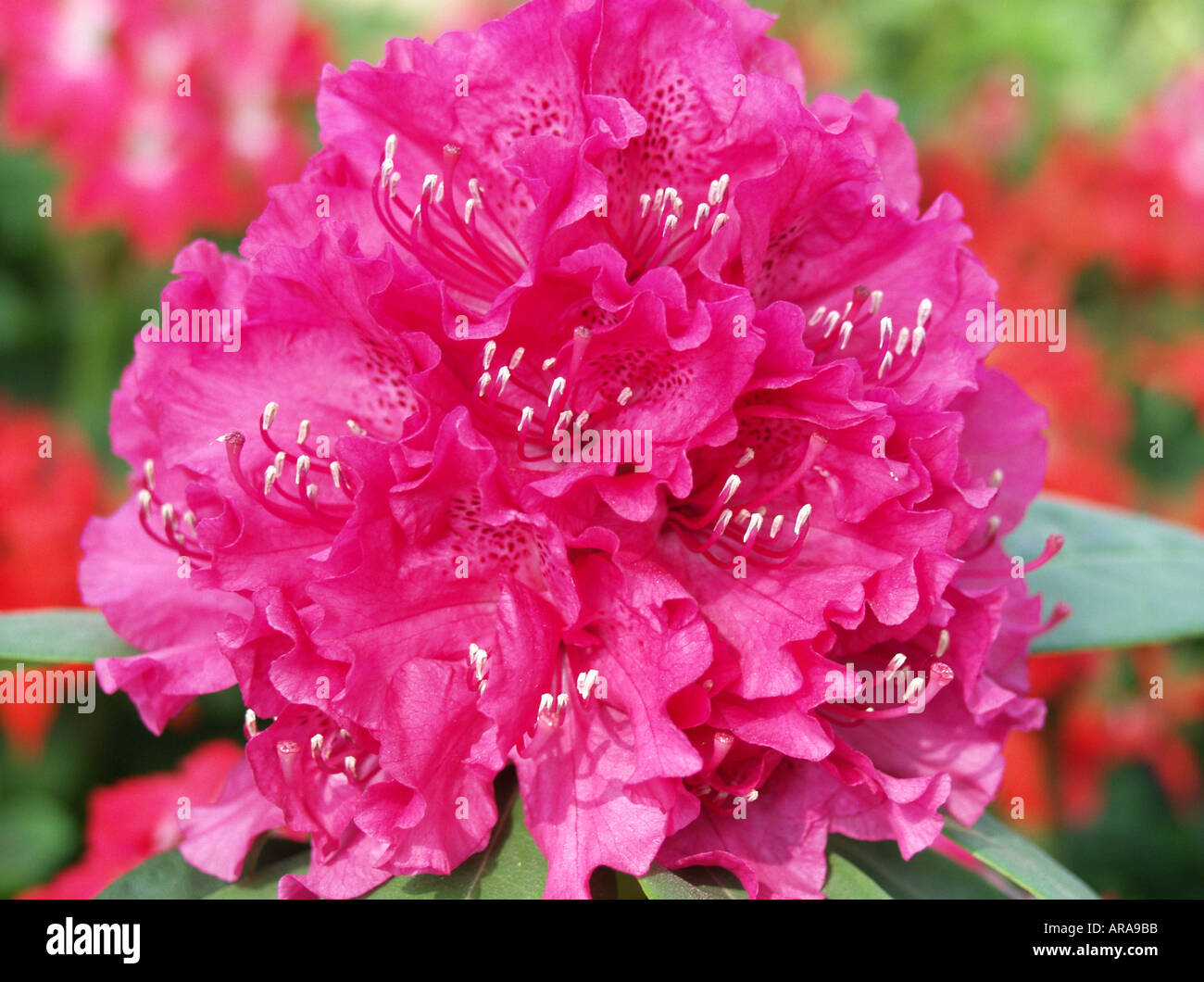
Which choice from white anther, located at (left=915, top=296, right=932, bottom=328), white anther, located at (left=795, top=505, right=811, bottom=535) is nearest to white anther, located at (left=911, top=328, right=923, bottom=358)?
white anther, located at (left=915, top=296, right=932, bottom=328)

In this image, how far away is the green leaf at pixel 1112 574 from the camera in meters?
1.35

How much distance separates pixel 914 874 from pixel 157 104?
6.45 ft

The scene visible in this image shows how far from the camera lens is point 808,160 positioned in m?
0.99

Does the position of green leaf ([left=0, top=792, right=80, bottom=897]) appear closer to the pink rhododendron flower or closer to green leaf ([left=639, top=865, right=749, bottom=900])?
the pink rhododendron flower

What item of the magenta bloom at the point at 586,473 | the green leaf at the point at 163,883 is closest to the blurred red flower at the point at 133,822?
the green leaf at the point at 163,883

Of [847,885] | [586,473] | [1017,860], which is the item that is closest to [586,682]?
[586,473]

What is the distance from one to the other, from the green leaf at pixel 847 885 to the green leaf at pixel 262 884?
0.46 m

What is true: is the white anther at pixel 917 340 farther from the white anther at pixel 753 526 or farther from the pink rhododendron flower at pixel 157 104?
the pink rhododendron flower at pixel 157 104

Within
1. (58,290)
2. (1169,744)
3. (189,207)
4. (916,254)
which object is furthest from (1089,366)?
(58,290)

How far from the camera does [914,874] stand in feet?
4.14

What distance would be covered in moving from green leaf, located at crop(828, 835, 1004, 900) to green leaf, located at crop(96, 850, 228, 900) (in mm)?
→ 585

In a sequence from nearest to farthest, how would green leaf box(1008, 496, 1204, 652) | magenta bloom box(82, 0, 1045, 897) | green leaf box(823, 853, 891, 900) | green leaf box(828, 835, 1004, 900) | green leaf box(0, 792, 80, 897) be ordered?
magenta bloom box(82, 0, 1045, 897) < green leaf box(823, 853, 891, 900) < green leaf box(828, 835, 1004, 900) < green leaf box(1008, 496, 1204, 652) < green leaf box(0, 792, 80, 897)

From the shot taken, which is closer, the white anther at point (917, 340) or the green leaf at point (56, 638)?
the white anther at point (917, 340)

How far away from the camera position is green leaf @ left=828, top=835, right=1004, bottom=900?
1196 mm
